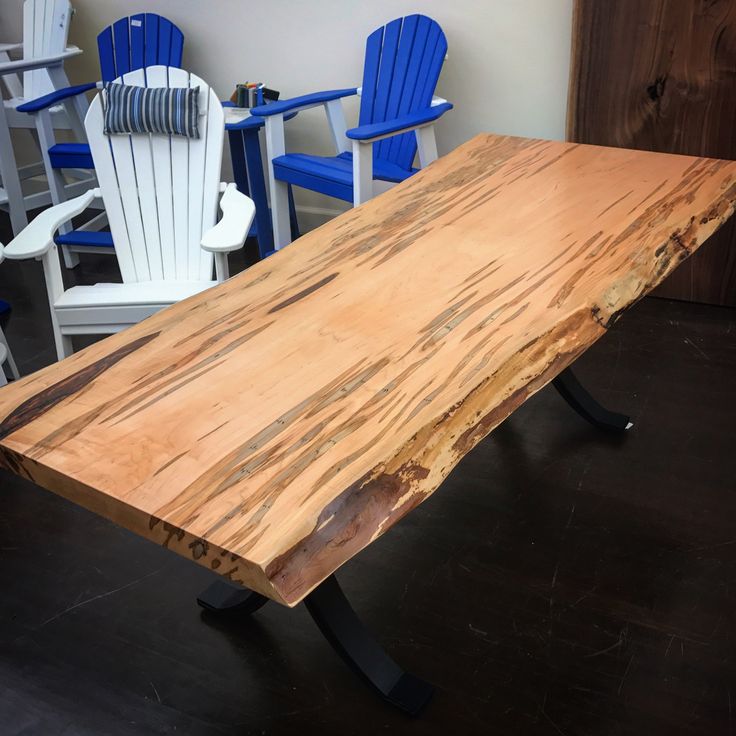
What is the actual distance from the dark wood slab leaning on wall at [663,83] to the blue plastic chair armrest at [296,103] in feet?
3.08

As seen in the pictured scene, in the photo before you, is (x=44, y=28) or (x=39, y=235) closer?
(x=39, y=235)

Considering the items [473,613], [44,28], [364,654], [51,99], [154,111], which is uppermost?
[44,28]

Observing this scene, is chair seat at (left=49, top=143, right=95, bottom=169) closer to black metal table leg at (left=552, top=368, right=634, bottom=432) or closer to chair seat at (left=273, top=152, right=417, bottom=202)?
chair seat at (left=273, top=152, right=417, bottom=202)

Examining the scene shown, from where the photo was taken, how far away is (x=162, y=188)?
2973 mm

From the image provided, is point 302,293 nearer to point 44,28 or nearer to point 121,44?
point 121,44

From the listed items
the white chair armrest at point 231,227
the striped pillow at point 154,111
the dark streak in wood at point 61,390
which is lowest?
the white chair armrest at point 231,227

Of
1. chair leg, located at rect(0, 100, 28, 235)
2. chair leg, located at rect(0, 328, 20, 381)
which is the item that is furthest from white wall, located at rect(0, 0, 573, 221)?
chair leg, located at rect(0, 328, 20, 381)

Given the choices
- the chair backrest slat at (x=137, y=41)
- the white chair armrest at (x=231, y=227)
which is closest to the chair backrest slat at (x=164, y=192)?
the white chair armrest at (x=231, y=227)

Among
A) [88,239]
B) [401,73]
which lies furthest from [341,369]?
[88,239]

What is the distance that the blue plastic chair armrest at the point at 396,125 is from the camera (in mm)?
2910

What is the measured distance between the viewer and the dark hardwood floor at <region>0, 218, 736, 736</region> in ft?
5.64

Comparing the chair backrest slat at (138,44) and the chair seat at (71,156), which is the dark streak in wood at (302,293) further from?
the chair backrest slat at (138,44)

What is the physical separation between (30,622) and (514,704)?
→ 111 cm

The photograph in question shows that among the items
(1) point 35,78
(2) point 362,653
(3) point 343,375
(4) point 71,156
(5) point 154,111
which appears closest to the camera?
(3) point 343,375
